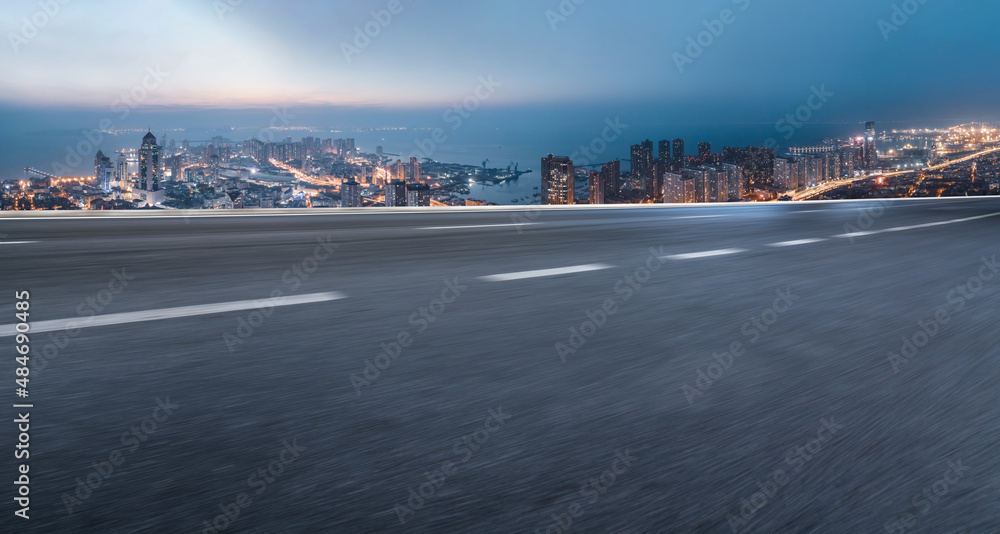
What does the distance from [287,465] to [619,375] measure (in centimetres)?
120

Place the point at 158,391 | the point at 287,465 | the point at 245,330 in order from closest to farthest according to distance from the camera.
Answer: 1. the point at 287,465
2. the point at 158,391
3. the point at 245,330

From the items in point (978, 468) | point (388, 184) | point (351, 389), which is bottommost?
point (978, 468)

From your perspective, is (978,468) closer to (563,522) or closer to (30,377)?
(563,522)

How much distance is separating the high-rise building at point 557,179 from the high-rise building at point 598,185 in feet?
2.31

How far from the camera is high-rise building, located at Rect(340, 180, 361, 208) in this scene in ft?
35.1

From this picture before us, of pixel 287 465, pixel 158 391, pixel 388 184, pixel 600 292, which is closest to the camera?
pixel 287 465

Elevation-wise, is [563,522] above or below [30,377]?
below

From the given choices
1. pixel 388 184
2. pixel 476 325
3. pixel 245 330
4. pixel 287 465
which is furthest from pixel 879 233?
pixel 388 184

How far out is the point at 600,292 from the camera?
3.83 meters
